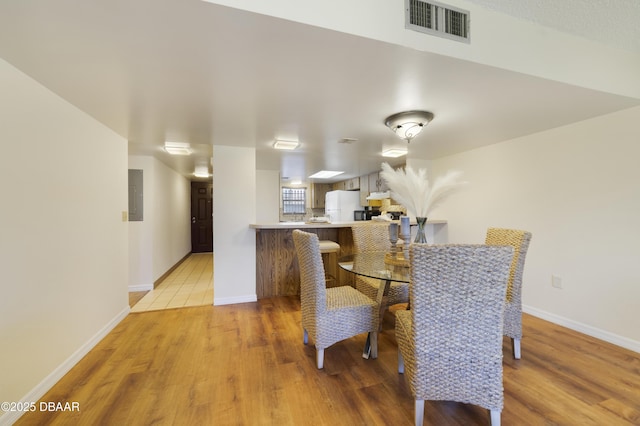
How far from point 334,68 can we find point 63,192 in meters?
2.12

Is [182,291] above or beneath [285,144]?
beneath

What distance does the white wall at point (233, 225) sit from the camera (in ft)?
10.7

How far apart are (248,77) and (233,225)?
6.86 ft

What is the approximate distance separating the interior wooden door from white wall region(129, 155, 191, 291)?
189 centimetres

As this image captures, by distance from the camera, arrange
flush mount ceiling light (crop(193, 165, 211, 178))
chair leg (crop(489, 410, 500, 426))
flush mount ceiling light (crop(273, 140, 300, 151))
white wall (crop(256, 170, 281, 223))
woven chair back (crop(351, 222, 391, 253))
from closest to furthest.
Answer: chair leg (crop(489, 410, 500, 426)) → woven chair back (crop(351, 222, 391, 253)) → flush mount ceiling light (crop(273, 140, 300, 151)) → flush mount ceiling light (crop(193, 165, 211, 178)) → white wall (crop(256, 170, 281, 223))

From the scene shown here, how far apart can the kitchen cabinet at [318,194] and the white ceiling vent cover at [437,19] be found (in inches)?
245

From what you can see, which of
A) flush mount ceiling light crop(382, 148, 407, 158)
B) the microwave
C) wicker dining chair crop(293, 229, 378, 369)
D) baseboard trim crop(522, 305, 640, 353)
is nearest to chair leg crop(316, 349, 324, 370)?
wicker dining chair crop(293, 229, 378, 369)

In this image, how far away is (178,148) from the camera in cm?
335

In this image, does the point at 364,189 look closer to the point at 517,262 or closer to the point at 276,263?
the point at 276,263

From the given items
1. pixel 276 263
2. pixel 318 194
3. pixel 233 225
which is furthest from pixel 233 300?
pixel 318 194

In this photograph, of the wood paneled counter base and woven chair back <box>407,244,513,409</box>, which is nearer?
woven chair back <box>407,244,513,409</box>

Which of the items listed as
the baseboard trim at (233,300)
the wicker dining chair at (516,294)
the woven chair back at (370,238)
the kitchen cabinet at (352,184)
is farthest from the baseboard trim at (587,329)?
the kitchen cabinet at (352,184)

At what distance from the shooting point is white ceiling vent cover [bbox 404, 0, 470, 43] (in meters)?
1.32

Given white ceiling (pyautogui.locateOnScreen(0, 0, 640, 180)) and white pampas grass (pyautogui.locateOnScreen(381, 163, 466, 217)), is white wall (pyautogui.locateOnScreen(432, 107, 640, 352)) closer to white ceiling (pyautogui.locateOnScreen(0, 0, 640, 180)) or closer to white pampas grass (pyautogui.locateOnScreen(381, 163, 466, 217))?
white ceiling (pyautogui.locateOnScreen(0, 0, 640, 180))
